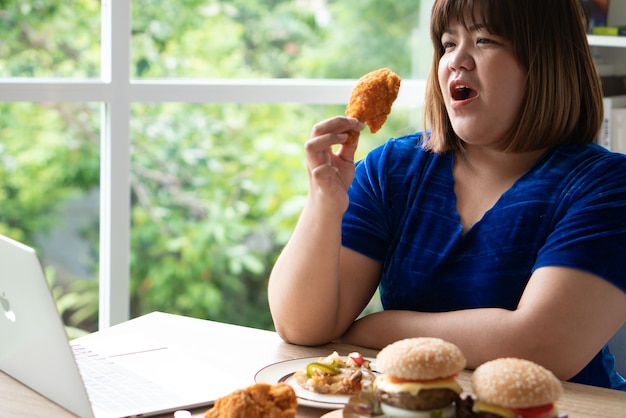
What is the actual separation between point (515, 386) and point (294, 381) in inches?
16.5

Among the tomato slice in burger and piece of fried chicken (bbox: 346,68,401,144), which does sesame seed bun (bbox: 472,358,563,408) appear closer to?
the tomato slice in burger

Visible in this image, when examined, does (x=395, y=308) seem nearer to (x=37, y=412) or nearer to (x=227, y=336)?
(x=227, y=336)

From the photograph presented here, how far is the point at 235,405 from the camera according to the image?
1007mm

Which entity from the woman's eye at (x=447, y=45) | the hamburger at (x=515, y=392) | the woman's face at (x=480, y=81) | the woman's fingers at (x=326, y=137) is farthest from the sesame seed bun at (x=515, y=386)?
the woman's eye at (x=447, y=45)

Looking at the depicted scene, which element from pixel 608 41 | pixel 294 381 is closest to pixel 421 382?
pixel 294 381

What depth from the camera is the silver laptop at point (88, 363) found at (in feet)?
3.64

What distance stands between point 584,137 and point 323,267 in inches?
23.6

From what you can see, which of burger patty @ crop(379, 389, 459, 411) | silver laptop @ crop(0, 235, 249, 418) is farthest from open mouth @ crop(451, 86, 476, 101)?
burger patty @ crop(379, 389, 459, 411)

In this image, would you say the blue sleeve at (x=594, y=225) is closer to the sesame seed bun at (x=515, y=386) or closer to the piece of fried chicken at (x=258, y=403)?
the sesame seed bun at (x=515, y=386)

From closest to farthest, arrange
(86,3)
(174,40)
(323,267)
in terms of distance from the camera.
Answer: (323,267), (86,3), (174,40)

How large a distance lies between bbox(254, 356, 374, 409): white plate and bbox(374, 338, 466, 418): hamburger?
19 centimetres

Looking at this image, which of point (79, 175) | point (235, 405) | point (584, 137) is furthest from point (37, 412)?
point (79, 175)

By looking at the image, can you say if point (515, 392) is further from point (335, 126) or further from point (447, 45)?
point (447, 45)

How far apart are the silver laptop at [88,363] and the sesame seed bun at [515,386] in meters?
0.43
